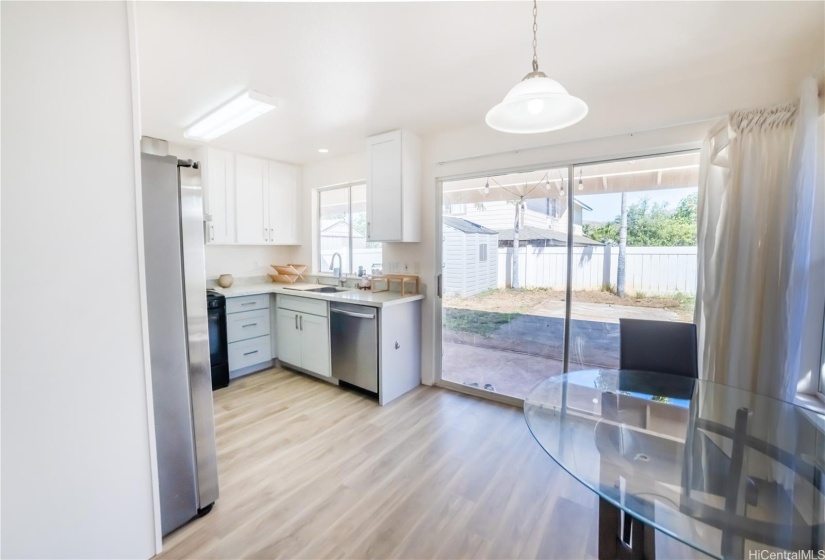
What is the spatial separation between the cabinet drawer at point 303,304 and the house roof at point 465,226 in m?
1.48

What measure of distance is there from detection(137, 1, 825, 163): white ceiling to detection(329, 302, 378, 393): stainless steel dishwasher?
1.73 meters

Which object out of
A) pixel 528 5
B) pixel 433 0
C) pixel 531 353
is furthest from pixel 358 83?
pixel 531 353

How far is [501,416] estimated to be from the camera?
2.79 metres

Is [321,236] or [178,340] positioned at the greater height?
[321,236]

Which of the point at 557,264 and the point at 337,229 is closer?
the point at 557,264

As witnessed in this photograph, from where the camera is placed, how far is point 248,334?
3.65 m

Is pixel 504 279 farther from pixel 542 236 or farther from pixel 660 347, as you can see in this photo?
pixel 660 347

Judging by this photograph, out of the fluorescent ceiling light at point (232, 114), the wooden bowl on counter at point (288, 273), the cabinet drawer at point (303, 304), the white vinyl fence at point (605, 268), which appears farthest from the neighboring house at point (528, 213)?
the wooden bowl on counter at point (288, 273)

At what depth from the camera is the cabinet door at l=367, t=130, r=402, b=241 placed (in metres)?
3.18

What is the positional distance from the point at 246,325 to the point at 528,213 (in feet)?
10.1

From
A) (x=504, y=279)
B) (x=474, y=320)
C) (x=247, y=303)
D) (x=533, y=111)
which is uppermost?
(x=533, y=111)

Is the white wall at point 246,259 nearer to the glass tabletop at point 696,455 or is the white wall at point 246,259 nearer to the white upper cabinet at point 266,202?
the white upper cabinet at point 266,202

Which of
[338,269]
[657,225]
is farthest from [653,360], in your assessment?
[338,269]

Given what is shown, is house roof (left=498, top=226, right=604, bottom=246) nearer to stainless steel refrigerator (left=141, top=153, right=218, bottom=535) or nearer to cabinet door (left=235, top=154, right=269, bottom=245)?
stainless steel refrigerator (left=141, top=153, right=218, bottom=535)
